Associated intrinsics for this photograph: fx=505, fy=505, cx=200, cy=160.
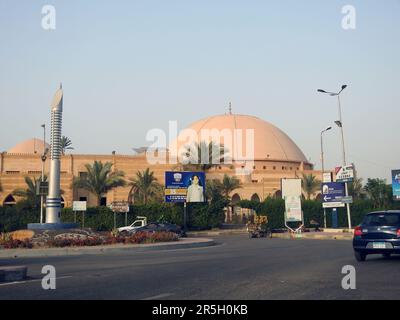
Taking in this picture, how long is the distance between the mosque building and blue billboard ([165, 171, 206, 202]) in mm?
16475

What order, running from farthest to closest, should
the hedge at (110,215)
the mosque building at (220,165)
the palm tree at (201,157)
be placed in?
1. the mosque building at (220,165)
2. the palm tree at (201,157)
3. the hedge at (110,215)

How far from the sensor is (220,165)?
77.7 meters

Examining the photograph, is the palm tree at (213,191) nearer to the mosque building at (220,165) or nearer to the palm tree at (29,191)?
the mosque building at (220,165)

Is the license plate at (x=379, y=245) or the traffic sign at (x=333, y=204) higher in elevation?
the traffic sign at (x=333, y=204)

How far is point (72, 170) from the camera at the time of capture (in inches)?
2559

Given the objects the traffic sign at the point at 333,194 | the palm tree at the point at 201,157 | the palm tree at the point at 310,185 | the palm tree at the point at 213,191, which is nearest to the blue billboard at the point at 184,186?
the palm tree at the point at 213,191

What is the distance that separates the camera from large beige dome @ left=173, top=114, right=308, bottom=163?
9338 centimetres

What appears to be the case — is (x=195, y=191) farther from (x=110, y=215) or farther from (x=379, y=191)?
(x=379, y=191)

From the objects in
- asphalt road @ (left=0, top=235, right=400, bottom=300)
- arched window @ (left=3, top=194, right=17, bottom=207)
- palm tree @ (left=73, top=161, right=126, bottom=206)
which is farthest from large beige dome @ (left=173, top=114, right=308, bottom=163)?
asphalt road @ (left=0, top=235, right=400, bottom=300)

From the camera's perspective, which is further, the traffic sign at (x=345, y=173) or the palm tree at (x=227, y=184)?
the palm tree at (x=227, y=184)

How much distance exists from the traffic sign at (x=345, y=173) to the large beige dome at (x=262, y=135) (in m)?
47.8

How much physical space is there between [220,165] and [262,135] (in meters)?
23.4

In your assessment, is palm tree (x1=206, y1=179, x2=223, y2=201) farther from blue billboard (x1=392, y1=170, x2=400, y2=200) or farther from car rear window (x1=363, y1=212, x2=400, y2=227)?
car rear window (x1=363, y1=212, x2=400, y2=227)

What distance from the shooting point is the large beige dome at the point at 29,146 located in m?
92.6
